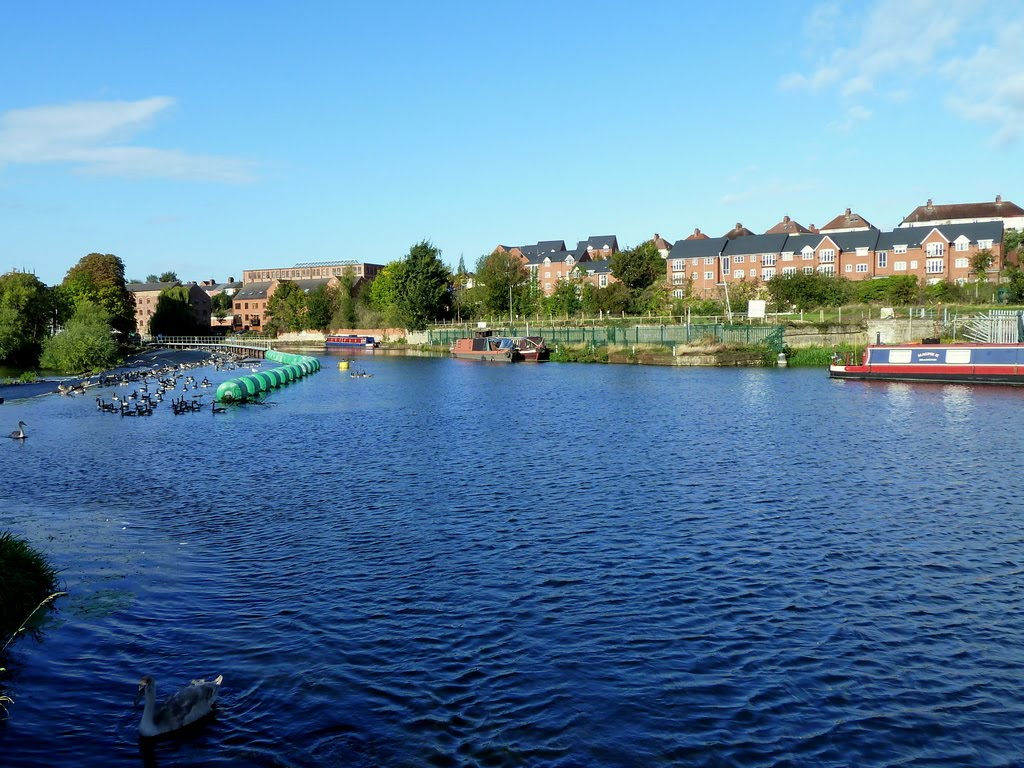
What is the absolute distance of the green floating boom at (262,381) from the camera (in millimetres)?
50344

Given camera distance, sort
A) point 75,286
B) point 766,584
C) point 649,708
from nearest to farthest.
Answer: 1. point 649,708
2. point 766,584
3. point 75,286

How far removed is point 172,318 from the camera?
156000 mm

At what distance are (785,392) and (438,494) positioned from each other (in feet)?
113

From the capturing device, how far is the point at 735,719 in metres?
11.4

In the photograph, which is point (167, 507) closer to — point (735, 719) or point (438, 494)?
point (438, 494)

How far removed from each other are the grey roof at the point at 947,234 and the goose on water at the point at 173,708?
129 m

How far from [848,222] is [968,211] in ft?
63.5

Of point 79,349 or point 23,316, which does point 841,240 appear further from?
point 23,316

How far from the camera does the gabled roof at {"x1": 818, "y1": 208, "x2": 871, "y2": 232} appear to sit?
151 m

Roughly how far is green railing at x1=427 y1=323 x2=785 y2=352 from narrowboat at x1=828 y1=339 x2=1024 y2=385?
1649 centimetres

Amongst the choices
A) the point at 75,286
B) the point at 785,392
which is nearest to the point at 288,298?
the point at 75,286

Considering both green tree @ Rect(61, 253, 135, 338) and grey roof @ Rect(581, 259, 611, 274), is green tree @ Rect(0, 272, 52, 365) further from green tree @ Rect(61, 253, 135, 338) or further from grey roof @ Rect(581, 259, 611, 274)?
grey roof @ Rect(581, 259, 611, 274)

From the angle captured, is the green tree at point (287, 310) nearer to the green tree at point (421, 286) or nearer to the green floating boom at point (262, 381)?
the green tree at point (421, 286)

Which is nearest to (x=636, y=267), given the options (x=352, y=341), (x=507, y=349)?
(x=507, y=349)
